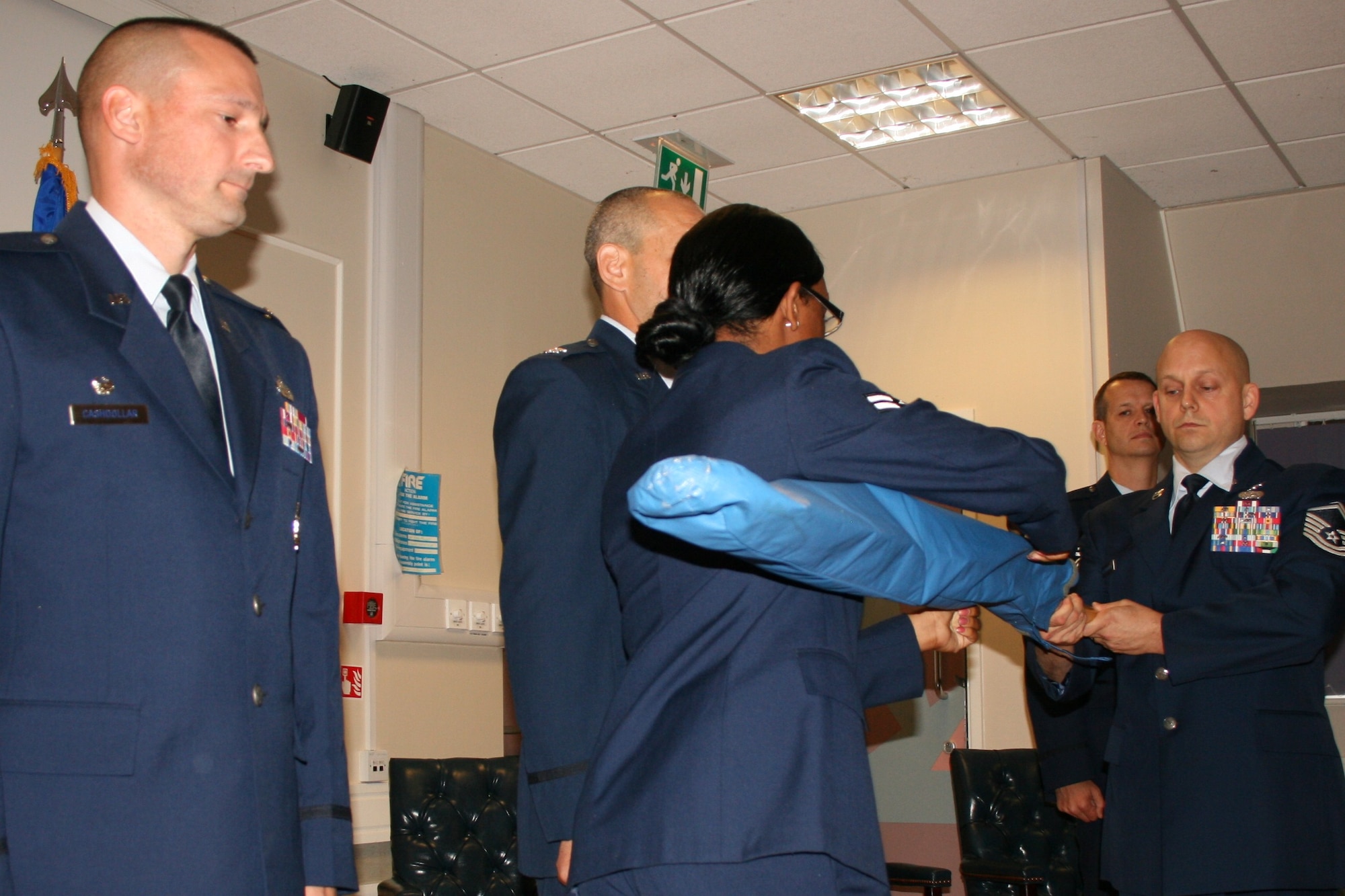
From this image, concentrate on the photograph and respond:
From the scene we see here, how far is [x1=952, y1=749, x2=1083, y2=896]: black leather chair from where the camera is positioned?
3658mm

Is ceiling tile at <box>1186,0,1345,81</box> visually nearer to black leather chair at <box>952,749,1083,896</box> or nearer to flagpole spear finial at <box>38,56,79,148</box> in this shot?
black leather chair at <box>952,749,1083,896</box>

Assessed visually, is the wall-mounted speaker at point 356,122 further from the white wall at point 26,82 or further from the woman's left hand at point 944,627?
the woman's left hand at point 944,627

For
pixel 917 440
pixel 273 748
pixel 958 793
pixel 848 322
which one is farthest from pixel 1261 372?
pixel 273 748

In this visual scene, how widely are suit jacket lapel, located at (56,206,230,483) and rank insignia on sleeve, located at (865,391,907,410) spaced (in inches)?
30.4

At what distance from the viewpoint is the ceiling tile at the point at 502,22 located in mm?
3920

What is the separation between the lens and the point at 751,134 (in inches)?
199

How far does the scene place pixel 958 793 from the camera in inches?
148

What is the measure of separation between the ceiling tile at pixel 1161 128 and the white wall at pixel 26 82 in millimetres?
3592

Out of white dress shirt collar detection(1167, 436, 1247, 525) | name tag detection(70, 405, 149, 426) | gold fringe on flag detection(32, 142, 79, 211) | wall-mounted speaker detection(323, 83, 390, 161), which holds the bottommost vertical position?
name tag detection(70, 405, 149, 426)

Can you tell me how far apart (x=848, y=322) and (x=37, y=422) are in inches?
195

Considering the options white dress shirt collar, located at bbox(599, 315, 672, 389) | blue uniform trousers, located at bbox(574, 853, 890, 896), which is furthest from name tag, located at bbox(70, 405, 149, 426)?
white dress shirt collar, located at bbox(599, 315, 672, 389)

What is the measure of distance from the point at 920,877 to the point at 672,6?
109 inches

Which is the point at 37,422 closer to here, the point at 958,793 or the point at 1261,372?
the point at 958,793

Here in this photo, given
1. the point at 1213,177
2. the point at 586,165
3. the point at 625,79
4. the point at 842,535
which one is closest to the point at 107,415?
the point at 842,535
